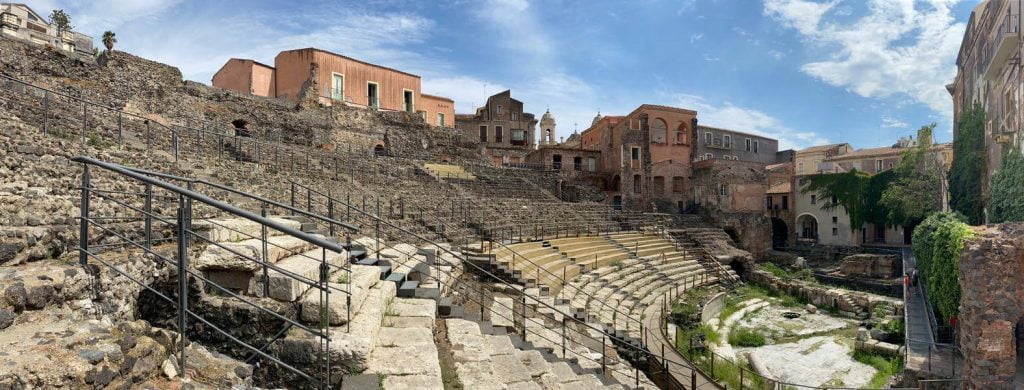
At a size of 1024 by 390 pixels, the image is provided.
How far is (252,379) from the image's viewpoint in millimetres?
3795

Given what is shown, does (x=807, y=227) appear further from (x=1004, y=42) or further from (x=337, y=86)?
(x=337, y=86)

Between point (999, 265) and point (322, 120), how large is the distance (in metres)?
25.2

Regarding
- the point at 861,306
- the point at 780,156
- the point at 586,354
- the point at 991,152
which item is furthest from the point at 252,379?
the point at 780,156

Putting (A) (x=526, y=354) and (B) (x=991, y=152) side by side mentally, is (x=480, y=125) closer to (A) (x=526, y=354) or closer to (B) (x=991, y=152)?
(B) (x=991, y=152)

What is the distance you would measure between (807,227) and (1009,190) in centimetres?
2525

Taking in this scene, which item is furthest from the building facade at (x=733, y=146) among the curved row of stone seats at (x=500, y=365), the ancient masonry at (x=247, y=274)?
the curved row of stone seats at (x=500, y=365)

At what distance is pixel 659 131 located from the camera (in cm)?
3675

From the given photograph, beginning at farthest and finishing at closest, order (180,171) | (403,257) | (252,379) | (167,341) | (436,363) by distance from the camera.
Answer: (180,171), (403,257), (436,363), (252,379), (167,341)

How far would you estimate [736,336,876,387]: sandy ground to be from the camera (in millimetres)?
12055

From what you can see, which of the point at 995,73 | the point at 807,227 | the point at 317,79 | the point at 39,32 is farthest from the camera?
the point at 807,227

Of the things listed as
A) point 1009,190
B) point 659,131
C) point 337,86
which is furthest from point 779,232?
point 337,86

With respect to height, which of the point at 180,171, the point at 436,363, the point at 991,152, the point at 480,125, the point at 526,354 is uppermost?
the point at 480,125

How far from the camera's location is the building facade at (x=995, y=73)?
14.3 metres

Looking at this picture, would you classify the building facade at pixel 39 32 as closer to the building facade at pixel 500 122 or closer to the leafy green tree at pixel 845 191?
the building facade at pixel 500 122
